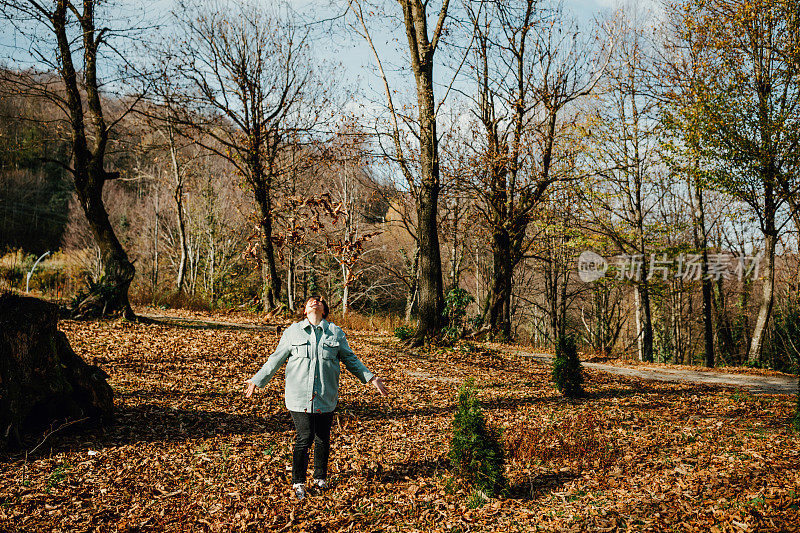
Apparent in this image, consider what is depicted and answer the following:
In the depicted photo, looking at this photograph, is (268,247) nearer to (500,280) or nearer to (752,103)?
(500,280)

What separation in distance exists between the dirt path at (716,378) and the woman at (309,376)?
9102 millimetres

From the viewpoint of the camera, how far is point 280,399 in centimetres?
778

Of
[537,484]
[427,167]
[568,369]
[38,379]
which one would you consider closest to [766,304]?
[568,369]

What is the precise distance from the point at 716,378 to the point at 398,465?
10.1 meters

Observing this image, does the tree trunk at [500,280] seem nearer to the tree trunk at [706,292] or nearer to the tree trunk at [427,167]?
the tree trunk at [427,167]

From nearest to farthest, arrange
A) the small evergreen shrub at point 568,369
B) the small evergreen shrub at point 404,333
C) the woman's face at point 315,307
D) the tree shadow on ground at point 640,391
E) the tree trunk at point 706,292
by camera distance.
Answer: the woman's face at point 315,307 < the small evergreen shrub at point 568,369 < the tree shadow on ground at point 640,391 < the small evergreen shrub at point 404,333 < the tree trunk at point 706,292

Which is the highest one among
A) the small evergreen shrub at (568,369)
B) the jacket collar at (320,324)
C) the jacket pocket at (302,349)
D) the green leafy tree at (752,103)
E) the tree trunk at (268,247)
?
the green leafy tree at (752,103)

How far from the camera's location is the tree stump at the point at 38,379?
201 inches

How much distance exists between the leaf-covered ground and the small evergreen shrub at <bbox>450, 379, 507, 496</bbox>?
0.17 metres

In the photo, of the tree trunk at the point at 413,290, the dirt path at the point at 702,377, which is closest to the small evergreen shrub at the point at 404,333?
the dirt path at the point at 702,377

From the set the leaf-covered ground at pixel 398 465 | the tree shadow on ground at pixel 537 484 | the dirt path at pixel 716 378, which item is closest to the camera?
the leaf-covered ground at pixel 398 465

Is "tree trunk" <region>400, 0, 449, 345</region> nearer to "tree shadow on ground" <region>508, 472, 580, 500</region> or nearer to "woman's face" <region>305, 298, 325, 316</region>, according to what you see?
"tree shadow on ground" <region>508, 472, 580, 500</region>

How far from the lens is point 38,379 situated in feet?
17.5

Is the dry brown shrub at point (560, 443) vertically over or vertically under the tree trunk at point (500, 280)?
under
